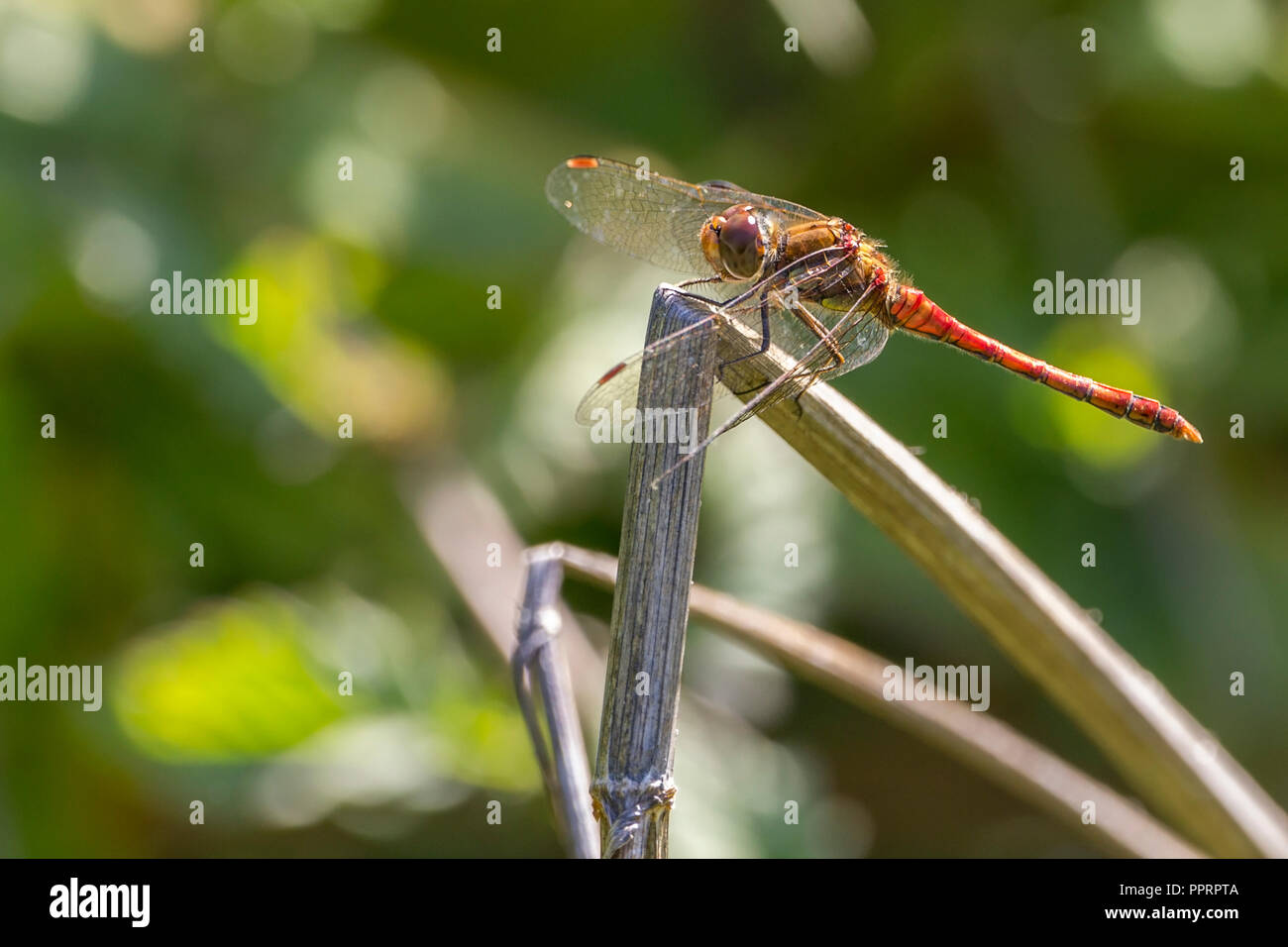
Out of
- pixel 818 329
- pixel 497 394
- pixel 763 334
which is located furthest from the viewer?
pixel 497 394

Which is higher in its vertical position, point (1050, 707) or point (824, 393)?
point (824, 393)

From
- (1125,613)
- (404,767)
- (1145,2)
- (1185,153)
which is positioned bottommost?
(404,767)

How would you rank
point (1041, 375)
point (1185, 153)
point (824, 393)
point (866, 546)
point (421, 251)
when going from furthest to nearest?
point (1185, 153)
point (421, 251)
point (866, 546)
point (1041, 375)
point (824, 393)

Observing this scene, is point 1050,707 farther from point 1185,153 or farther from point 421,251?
point 421,251

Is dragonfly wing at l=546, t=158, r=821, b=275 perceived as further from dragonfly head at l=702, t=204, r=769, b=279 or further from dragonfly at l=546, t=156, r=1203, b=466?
dragonfly head at l=702, t=204, r=769, b=279

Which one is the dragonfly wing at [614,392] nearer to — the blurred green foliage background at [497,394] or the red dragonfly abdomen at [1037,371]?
the red dragonfly abdomen at [1037,371]

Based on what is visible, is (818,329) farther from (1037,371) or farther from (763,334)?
(1037,371)

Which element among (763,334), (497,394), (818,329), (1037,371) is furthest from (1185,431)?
(497,394)

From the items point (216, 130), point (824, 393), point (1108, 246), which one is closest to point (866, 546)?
point (1108, 246)
